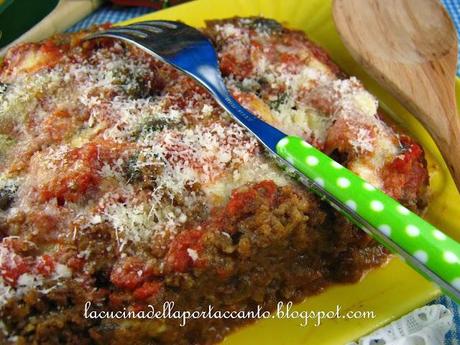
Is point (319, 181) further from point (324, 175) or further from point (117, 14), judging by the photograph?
point (117, 14)

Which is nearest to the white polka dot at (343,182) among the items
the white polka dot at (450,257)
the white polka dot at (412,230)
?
the white polka dot at (412,230)

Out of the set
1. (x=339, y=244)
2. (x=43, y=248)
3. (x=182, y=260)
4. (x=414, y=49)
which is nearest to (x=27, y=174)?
(x=43, y=248)

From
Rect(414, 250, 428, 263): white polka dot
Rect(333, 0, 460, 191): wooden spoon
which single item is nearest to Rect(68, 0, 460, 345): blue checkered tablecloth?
Rect(333, 0, 460, 191): wooden spoon

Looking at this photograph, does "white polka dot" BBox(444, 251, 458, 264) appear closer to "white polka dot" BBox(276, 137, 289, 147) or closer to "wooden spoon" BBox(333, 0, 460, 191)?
"white polka dot" BBox(276, 137, 289, 147)

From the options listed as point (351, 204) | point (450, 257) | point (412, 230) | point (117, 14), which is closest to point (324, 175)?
point (351, 204)

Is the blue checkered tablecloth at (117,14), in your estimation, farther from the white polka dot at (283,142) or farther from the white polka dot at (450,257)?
the white polka dot at (450,257)

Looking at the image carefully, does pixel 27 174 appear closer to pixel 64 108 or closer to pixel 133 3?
pixel 64 108
